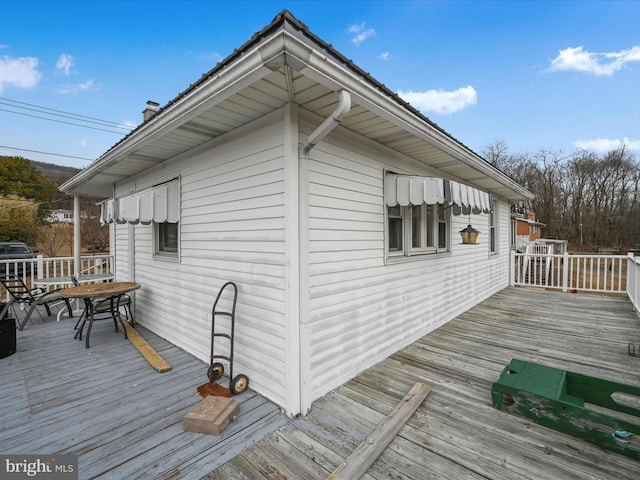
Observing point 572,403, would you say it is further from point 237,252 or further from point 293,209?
point 237,252

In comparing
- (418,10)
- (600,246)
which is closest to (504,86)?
(418,10)

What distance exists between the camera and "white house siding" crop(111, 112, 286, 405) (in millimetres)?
2549

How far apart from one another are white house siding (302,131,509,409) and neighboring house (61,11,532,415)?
0.06 ft

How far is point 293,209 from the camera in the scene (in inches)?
94.7

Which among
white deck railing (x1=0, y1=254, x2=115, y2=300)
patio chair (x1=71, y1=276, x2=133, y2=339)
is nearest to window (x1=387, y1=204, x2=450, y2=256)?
patio chair (x1=71, y1=276, x2=133, y2=339)

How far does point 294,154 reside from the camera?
7.95ft

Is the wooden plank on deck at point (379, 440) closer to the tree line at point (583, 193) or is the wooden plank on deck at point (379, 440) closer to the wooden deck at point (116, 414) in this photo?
the wooden deck at point (116, 414)

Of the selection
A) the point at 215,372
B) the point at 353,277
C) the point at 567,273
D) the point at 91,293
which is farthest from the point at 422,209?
the point at 567,273

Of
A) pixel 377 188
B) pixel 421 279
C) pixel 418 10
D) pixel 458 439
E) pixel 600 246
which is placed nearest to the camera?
pixel 458 439

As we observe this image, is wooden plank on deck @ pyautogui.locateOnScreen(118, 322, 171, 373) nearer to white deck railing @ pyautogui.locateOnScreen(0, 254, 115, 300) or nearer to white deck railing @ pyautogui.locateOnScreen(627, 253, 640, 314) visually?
white deck railing @ pyautogui.locateOnScreen(0, 254, 115, 300)

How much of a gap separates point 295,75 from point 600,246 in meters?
30.5

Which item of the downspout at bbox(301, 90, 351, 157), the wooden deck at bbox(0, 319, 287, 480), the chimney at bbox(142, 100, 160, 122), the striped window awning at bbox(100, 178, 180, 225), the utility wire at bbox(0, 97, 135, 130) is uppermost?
the utility wire at bbox(0, 97, 135, 130)

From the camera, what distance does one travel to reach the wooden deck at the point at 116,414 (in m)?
1.91

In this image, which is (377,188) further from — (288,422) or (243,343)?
(288,422)
